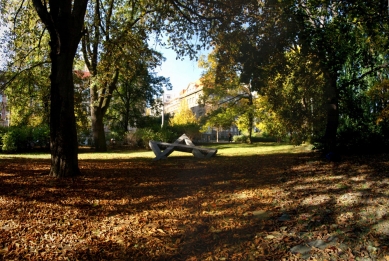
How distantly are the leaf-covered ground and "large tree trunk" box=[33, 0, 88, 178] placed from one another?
0.54 metres

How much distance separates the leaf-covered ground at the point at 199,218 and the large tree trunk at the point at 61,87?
1.76ft

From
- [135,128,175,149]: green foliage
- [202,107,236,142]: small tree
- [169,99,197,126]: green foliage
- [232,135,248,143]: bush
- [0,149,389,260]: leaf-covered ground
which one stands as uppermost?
[169,99,197,126]: green foliage

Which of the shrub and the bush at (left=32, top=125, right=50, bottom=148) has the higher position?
the bush at (left=32, top=125, right=50, bottom=148)

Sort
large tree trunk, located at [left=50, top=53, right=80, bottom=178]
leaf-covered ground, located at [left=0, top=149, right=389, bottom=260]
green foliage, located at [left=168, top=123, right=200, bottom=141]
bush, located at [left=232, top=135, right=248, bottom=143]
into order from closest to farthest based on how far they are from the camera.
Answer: leaf-covered ground, located at [left=0, top=149, right=389, bottom=260]
large tree trunk, located at [left=50, top=53, right=80, bottom=178]
green foliage, located at [left=168, top=123, right=200, bottom=141]
bush, located at [left=232, top=135, right=248, bottom=143]

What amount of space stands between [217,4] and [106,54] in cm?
554

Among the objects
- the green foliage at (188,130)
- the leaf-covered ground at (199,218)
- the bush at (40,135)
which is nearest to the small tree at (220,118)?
the green foliage at (188,130)

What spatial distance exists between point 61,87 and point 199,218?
16.4 ft

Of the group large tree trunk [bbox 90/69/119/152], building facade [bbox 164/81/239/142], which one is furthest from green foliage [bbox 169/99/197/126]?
large tree trunk [bbox 90/69/119/152]

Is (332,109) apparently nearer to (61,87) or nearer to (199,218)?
(199,218)

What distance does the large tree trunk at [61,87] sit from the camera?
7.05 metres

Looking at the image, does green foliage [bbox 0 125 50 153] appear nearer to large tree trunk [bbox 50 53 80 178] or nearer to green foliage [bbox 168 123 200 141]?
green foliage [bbox 168 123 200 141]

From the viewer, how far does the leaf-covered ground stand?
3143 mm

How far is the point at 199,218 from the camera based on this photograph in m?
4.33

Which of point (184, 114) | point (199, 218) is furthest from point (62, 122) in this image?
point (184, 114)
